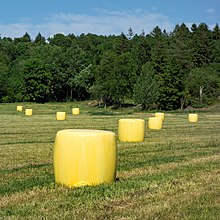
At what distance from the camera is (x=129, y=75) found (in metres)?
90.6

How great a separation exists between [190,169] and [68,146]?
364 centimetres

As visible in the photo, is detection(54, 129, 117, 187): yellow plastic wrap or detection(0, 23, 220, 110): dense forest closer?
detection(54, 129, 117, 187): yellow plastic wrap

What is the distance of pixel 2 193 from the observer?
8.19m

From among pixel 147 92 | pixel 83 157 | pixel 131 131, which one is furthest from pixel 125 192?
pixel 147 92

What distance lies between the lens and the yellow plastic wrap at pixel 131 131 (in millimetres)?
18703

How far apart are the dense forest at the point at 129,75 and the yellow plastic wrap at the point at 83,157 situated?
6691cm

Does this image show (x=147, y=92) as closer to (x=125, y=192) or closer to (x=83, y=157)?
(x=83, y=157)

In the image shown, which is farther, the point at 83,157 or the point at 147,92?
the point at 147,92

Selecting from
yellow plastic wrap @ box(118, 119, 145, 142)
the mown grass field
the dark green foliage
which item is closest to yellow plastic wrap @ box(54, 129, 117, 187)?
the mown grass field

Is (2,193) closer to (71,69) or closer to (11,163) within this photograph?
(11,163)

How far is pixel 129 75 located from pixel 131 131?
72.3m

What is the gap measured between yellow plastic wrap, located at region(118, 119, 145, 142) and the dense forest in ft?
185

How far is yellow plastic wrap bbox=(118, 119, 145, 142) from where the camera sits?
18703 mm

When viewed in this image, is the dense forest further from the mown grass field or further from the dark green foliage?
the mown grass field
